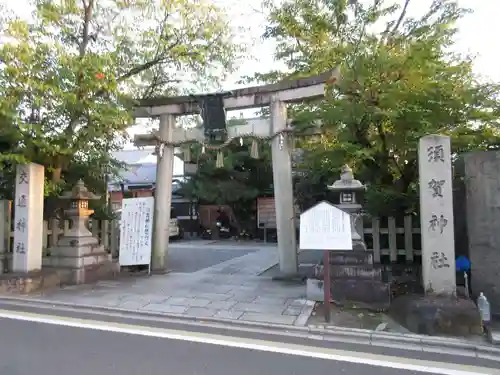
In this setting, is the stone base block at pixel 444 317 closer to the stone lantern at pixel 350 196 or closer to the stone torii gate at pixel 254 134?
the stone lantern at pixel 350 196

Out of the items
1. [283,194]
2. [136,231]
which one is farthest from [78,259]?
[283,194]

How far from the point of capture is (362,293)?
7.06m

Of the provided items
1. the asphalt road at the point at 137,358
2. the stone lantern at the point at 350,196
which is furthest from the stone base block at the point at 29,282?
the stone lantern at the point at 350,196

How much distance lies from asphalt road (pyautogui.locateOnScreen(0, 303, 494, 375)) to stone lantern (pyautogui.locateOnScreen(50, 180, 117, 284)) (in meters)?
3.32

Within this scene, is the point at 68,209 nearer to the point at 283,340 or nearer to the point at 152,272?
the point at 152,272

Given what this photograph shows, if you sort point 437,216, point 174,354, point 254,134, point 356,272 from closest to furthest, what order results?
point 174,354 < point 437,216 < point 356,272 < point 254,134

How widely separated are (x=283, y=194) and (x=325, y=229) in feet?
12.8

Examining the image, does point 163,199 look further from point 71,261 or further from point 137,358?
point 137,358

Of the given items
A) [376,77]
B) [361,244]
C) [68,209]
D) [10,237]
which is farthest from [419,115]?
[10,237]

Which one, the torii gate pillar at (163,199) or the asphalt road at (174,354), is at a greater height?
the torii gate pillar at (163,199)

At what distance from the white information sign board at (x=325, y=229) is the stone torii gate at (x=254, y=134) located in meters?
3.62

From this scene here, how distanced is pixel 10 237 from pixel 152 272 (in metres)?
3.71

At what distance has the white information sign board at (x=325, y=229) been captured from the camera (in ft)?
19.3

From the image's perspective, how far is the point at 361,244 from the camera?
7688 millimetres
